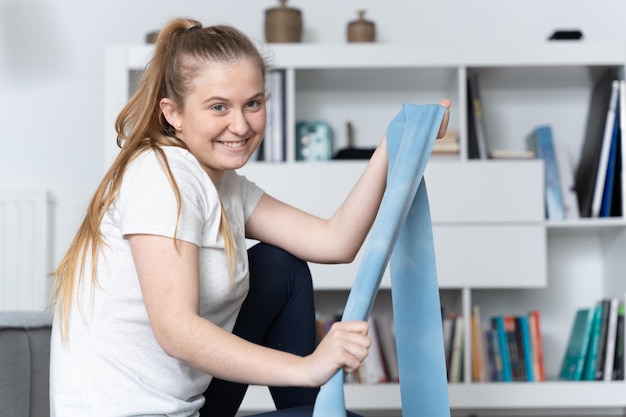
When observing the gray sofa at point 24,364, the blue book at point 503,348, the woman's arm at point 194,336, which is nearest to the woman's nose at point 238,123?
the woman's arm at point 194,336

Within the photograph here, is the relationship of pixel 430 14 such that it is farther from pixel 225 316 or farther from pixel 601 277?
pixel 225 316

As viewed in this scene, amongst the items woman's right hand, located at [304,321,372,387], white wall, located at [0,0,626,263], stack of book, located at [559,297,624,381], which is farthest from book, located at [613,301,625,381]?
woman's right hand, located at [304,321,372,387]

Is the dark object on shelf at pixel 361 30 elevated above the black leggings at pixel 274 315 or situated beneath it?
elevated above

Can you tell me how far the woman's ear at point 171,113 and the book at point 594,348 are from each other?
1.98m

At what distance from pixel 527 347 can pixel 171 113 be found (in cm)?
189

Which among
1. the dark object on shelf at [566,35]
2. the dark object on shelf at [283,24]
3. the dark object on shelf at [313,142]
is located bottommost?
the dark object on shelf at [313,142]

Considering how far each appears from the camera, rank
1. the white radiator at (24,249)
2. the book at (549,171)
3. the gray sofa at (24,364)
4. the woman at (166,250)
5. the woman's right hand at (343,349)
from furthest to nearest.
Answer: the white radiator at (24,249)
the book at (549,171)
the gray sofa at (24,364)
the woman at (166,250)
the woman's right hand at (343,349)

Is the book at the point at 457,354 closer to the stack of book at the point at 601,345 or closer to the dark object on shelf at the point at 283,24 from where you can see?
the stack of book at the point at 601,345

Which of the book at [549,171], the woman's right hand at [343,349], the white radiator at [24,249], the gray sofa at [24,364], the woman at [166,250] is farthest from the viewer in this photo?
the white radiator at [24,249]

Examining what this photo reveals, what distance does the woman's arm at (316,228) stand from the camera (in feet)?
4.95

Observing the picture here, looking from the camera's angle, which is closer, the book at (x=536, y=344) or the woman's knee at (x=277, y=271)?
the woman's knee at (x=277, y=271)

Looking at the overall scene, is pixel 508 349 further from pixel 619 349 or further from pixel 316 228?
pixel 316 228

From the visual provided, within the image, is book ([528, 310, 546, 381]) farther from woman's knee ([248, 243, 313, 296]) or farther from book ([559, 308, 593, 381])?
woman's knee ([248, 243, 313, 296])

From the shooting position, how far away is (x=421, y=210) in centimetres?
132
